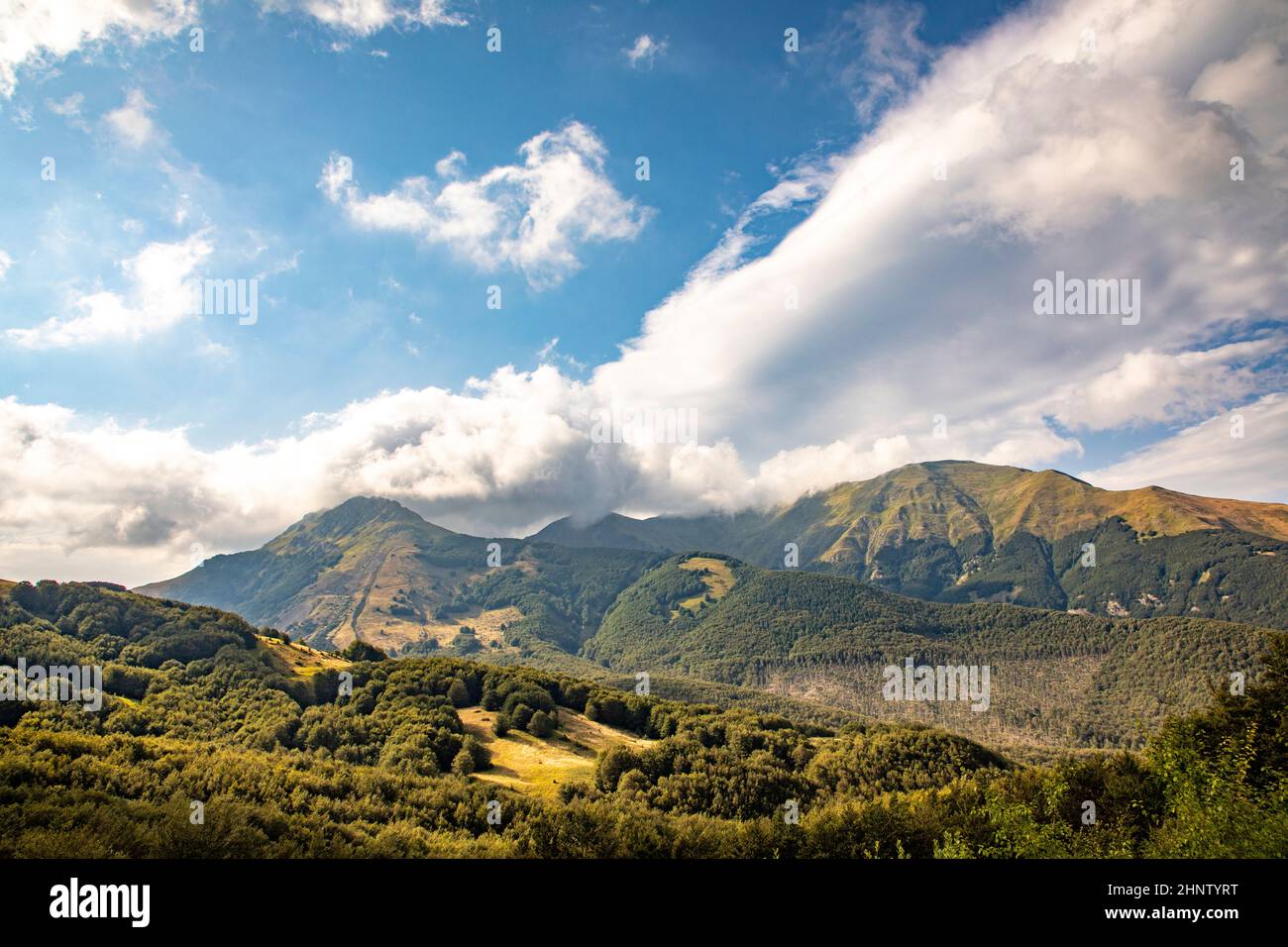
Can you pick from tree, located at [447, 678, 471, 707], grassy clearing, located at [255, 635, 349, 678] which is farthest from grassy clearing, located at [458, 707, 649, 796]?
grassy clearing, located at [255, 635, 349, 678]

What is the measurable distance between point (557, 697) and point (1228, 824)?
108 metres

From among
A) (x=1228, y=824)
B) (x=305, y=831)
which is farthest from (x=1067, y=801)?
(x=305, y=831)

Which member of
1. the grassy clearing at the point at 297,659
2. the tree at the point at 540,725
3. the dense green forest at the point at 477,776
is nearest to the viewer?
the dense green forest at the point at 477,776

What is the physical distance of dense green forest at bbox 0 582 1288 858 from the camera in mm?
35188

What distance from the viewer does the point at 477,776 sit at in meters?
73.6

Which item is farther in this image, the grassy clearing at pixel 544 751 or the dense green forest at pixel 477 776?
the grassy clearing at pixel 544 751

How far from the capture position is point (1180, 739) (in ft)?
167

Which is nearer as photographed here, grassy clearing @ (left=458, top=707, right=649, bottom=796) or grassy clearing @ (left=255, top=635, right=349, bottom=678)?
grassy clearing @ (left=458, top=707, right=649, bottom=796)

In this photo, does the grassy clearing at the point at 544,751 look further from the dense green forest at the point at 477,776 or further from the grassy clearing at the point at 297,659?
the grassy clearing at the point at 297,659

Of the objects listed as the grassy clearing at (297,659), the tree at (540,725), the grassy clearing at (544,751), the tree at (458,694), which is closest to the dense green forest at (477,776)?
the tree at (458,694)

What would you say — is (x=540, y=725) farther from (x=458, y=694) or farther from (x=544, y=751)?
(x=458, y=694)

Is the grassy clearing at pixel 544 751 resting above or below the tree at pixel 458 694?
below

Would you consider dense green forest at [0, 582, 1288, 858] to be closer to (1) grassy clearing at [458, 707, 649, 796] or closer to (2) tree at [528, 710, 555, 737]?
(2) tree at [528, 710, 555, 737]

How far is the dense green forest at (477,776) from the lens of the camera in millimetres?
35188
